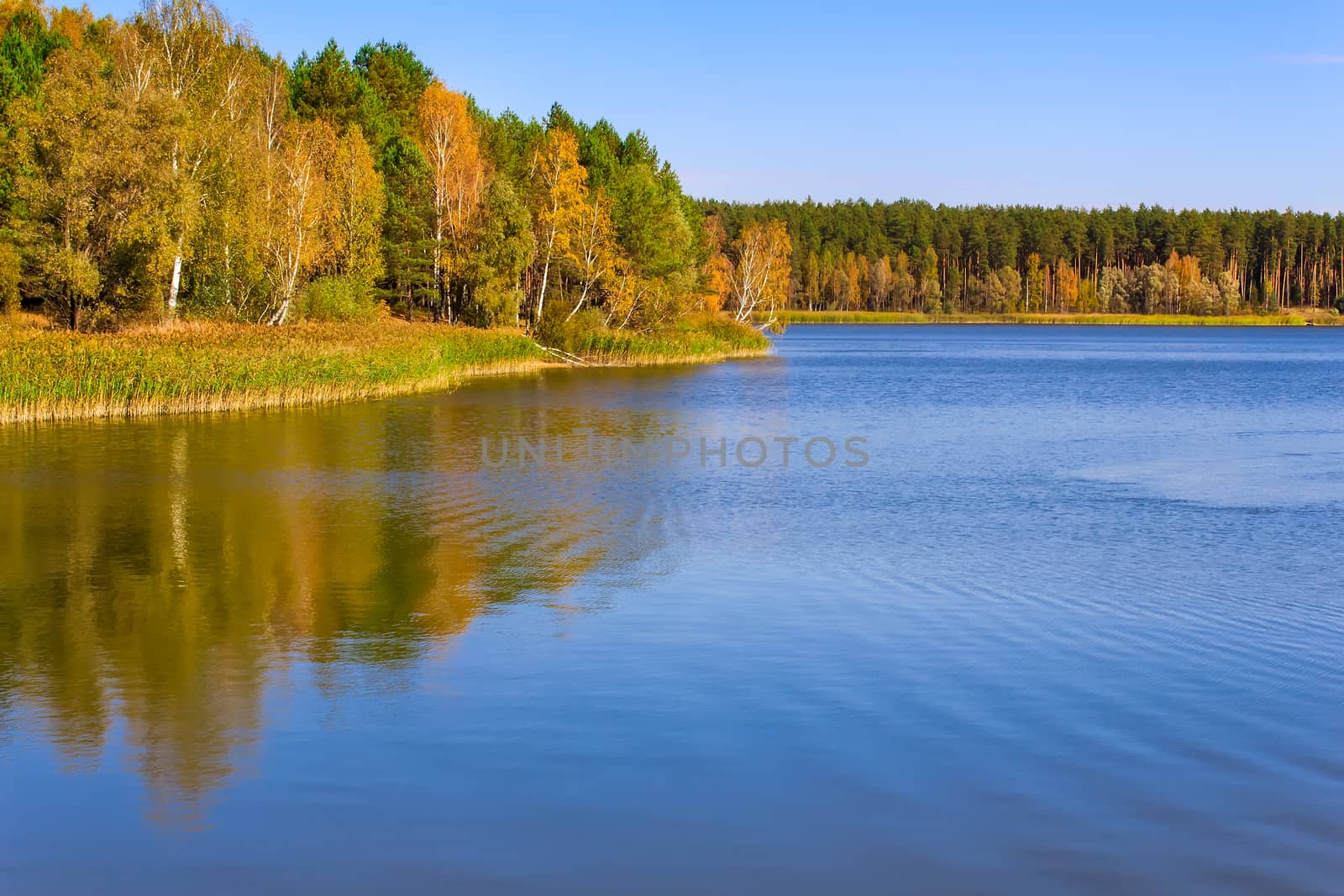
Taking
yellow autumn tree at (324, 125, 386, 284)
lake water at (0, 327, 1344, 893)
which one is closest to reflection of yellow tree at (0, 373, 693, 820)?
lake water at (0, 327, 1344, 893)

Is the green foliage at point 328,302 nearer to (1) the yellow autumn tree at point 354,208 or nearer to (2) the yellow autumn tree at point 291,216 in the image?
(2) the yellow autumn tree at point 291,216

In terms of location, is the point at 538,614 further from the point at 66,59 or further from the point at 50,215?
the point at 66,59

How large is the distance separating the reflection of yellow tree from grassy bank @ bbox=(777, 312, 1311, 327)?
12752 centimetres

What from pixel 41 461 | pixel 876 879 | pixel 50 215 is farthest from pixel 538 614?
pixel 50 215

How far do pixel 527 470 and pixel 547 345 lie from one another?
35.9 m

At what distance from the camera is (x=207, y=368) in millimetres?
32250

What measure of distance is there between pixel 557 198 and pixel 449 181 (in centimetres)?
554

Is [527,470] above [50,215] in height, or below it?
below

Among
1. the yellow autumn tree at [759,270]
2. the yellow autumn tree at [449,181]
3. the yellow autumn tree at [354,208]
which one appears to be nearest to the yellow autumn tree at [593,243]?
the yellow autumn tree at [449,181]

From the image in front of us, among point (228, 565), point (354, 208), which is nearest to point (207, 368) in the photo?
point (354, 208)

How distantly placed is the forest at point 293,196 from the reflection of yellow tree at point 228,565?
10.5 m

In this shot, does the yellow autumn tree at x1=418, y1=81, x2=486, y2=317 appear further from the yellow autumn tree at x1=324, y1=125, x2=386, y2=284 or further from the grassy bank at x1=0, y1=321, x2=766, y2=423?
the grassy bank at x1=0, y1=321, x2=766, y2=423

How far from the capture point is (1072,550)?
1528 cm

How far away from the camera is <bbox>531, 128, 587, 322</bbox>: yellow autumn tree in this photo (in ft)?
193
